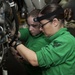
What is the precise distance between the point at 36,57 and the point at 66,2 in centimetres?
196

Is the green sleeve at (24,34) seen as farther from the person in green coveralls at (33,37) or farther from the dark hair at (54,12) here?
the dark hair at (54,12)

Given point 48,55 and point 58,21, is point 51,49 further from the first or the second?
point 58,21

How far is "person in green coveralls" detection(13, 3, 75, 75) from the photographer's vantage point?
1.59 m

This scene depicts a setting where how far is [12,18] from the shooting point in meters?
1.48

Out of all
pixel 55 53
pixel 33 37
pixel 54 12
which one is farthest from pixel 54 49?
pixel 33 37

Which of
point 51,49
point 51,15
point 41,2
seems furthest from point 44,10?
point 41,2

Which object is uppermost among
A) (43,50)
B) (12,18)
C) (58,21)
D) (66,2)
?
(12,18)

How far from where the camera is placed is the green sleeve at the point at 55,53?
1.59 meters

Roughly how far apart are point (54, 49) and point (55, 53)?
3cm

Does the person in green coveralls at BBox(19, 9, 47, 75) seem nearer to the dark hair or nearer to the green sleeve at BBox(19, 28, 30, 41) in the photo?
the green sleeve at BBox(19, 28, 30, 41)

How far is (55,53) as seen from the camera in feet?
5.23

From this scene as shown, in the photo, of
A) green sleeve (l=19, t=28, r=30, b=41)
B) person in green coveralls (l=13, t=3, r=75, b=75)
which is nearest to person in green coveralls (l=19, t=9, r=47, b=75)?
green sleeve (l=19, t=28, r=30, b=41)

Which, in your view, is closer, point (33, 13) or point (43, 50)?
point (43, 50)

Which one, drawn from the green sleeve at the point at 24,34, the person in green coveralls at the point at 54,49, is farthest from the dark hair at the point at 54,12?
the green sleeve at the point at 24,34
